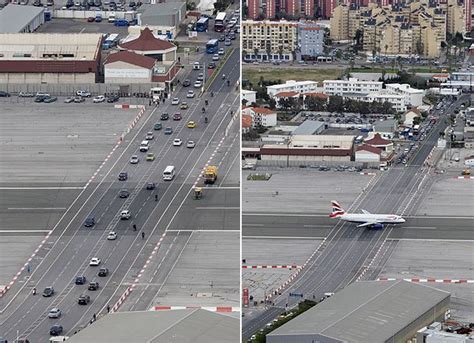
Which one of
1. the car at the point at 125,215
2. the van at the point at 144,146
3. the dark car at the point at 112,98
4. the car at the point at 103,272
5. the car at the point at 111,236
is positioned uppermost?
the dark car at the point at 112,98

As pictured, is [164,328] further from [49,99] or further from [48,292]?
[49,99]

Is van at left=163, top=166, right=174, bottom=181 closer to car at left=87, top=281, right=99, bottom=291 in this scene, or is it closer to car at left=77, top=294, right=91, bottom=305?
car at left=87, top=281, right=99, bottom=291

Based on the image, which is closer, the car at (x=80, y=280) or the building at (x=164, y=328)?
the building at (x=164, y=328)

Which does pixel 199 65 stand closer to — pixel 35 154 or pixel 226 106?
pixel 226 106

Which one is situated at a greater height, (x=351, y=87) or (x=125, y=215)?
(x=125, y=215)

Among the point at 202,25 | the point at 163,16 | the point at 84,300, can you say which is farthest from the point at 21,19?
the point at 84,300

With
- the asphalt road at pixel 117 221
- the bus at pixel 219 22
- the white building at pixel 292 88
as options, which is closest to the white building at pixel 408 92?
the white building at pixel 292 88

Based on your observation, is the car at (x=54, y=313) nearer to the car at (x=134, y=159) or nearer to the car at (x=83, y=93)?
the car at (x=134, y=159)
